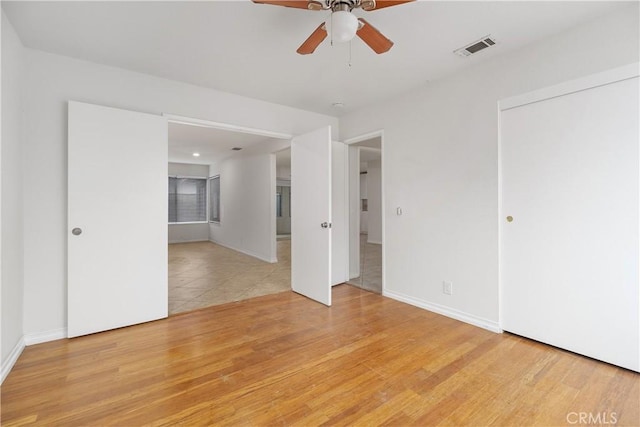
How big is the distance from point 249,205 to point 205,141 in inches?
64.3

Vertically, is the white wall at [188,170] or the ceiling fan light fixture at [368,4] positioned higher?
the white wall at [188,170]

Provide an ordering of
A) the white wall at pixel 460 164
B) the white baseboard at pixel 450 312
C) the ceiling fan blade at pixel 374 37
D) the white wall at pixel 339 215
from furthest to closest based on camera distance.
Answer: the white wall at pixel 339 215, the white baseboard at pixel 450 312, the white wall at pixel 460 164, the ceiling fan blade at pixel 374 37

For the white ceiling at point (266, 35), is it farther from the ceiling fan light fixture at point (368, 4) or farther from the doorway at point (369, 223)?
the doorway at point (369, 223)

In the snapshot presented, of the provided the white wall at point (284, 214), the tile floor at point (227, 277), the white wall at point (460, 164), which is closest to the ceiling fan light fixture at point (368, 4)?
the white wall at point (460, 164)

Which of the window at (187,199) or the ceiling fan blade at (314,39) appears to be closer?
the ceiling fan blade at (314,39)

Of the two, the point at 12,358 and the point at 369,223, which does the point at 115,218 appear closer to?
the point at 12,358

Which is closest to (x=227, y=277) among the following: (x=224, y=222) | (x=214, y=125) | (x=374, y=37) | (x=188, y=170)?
(x=214, y=125)

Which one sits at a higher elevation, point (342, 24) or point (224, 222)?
point (342, 24)

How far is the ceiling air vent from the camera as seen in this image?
2395 mm

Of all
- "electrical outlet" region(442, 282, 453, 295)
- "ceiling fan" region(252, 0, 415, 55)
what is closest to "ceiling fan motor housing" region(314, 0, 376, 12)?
"ceiling fan" region(252, 0, 415, 55)

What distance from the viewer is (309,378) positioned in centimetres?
199

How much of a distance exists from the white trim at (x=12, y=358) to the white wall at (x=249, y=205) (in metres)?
3.83

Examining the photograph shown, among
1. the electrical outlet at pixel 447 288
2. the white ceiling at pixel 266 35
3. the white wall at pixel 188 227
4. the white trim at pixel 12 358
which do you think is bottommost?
the white trim at pixel 12 358

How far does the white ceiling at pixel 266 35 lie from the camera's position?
6.58ft
